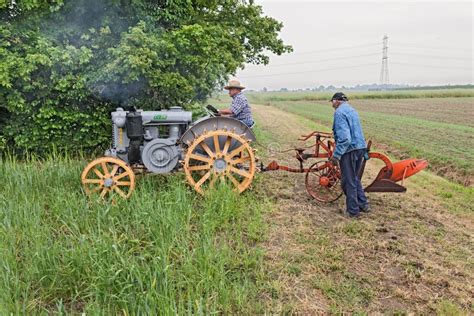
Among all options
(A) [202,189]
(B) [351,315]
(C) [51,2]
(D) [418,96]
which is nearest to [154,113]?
(A) [202,189]

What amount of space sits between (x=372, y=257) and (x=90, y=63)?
6.00 meters

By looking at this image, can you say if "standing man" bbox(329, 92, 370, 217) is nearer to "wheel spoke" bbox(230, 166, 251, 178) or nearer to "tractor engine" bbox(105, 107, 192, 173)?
"wheel spoke" bbox(230, 166, 251, 178)

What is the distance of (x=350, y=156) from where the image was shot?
5344 mm

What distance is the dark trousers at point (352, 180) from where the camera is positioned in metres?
5.29

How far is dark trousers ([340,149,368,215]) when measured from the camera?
17.3ft

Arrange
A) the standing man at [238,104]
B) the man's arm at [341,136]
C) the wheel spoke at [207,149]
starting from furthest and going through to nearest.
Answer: the standing man at [238,104]
the wheel spoke at [207,149]
the man's arm at [341,136]

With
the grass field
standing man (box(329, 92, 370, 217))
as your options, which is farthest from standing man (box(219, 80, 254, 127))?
standing man (box(329, 92, 370, 217))

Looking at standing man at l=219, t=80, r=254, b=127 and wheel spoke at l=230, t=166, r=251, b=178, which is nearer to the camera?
wheel spoke at l=230, t=166, r=251, b=178

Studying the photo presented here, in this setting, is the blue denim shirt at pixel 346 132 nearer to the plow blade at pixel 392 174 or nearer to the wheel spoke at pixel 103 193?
the plow blade at pixel 392 174

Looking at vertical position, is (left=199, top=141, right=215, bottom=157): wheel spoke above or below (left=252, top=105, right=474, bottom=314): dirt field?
above

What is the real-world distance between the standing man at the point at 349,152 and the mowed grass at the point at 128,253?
48.7 inches

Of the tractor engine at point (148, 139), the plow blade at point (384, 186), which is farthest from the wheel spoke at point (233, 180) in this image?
the plow blade at point (384, 186)

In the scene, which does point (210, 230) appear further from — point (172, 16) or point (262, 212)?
point (172, 16)

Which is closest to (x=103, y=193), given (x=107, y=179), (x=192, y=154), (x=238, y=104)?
(x=107, y=179)
